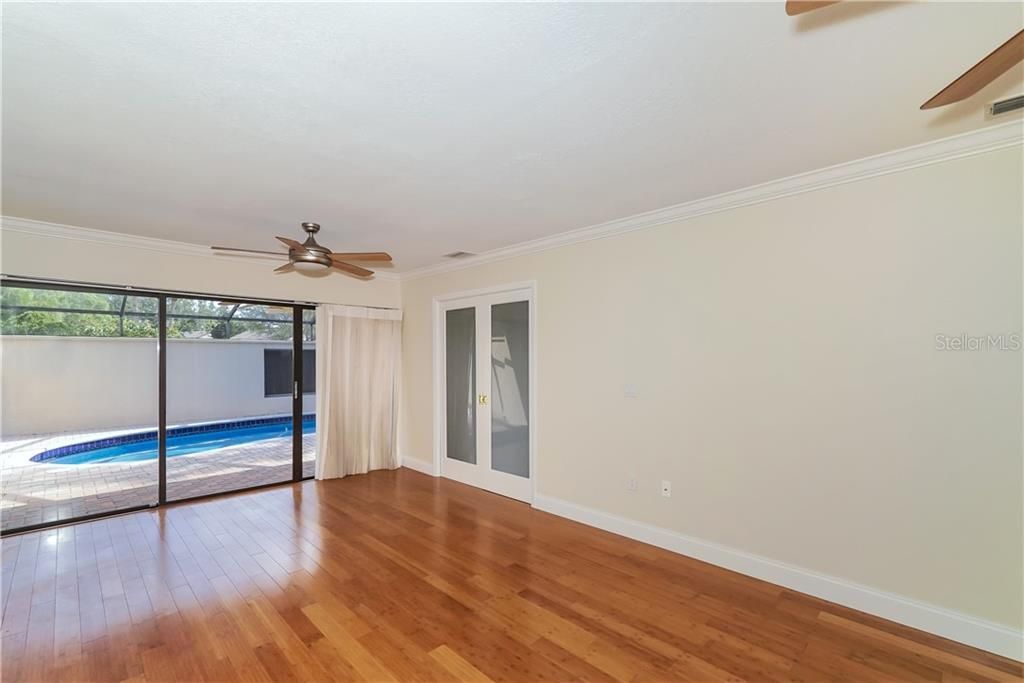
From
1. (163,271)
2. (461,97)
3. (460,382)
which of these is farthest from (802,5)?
(163,271)

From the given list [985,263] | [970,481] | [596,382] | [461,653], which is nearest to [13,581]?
[461,653]

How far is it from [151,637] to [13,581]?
1511mm

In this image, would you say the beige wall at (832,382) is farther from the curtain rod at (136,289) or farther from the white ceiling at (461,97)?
the curtain rod at (136,289)

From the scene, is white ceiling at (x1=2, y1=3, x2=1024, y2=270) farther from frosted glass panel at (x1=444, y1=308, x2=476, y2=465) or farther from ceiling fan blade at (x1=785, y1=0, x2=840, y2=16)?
frosted glass panel at (x1=444, y1=308, x2=476, y2=465)

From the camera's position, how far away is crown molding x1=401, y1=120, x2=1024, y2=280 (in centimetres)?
224

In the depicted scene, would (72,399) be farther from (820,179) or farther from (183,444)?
(820,179)

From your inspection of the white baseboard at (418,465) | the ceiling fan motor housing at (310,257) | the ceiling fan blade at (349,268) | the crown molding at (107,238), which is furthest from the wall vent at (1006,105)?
the white baseboard at (418,465)

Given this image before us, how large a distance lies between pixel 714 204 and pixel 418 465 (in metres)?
4.72

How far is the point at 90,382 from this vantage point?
444 centimetres

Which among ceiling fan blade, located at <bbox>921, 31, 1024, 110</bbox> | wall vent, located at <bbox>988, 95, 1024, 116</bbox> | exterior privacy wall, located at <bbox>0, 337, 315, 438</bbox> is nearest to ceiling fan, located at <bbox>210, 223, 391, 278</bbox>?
exterior privacy wall, located at <bbox>0, 337, 315, 438</bbox>

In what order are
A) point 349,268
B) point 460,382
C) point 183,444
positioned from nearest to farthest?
point 349,268, point 460,382, point 183,444

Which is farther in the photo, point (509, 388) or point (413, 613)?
point (509, 388)

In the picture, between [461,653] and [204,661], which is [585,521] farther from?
[204,661]

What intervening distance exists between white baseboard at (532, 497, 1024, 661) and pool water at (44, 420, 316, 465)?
438 centimetres
